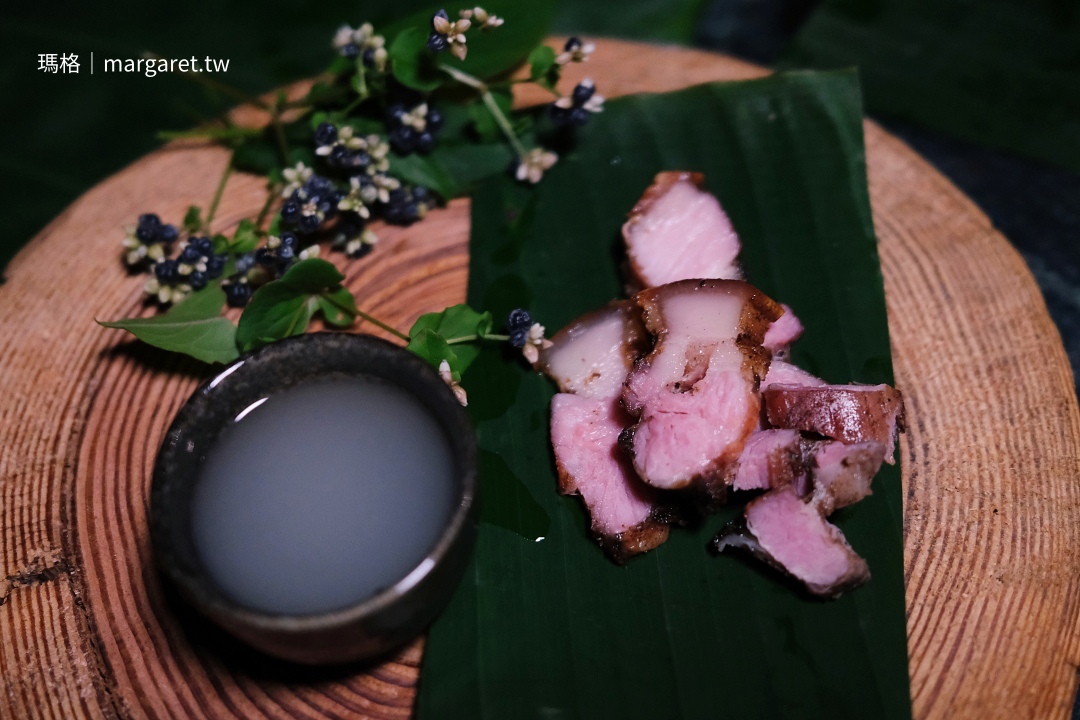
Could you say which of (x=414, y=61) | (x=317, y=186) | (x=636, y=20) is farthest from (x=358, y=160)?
(x=636, y=20)

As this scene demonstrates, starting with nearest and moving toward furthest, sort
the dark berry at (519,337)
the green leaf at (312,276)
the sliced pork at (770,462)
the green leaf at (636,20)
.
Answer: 1. the sliced pork at (770,462)
2. the green leaf at (312,276)
3. the dark berry at (519,337)
4. the green leaf at (636,20)

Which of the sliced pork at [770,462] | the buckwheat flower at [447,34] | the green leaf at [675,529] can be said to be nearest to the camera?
the green leaf at [675,529]

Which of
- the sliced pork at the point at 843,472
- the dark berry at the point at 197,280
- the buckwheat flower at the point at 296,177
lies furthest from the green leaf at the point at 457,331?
the sliced pork at the point at 843,472

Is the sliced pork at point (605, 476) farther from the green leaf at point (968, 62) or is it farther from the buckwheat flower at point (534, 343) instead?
the green leaf at point (968, 62)

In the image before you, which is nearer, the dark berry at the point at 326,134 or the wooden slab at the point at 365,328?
the wooden slab at the point at 365,328

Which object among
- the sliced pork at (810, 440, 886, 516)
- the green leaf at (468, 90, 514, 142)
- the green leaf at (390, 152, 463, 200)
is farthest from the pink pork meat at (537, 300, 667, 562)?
the green leaf at (468, 90, 514, 142)

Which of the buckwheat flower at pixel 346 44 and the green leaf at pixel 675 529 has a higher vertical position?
the buckwheat flower at pixel 346 44

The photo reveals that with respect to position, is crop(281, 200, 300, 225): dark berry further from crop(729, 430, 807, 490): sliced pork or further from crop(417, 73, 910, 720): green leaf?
crop(729, 430, 807, 490): sliced pork
